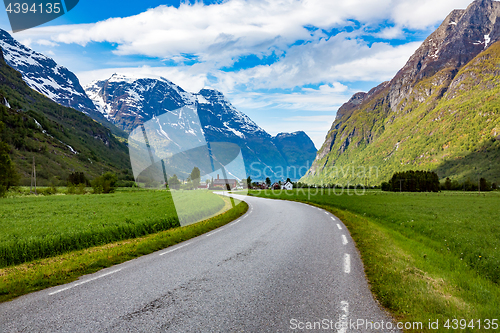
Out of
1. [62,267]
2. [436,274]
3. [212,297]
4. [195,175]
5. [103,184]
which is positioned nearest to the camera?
[212,297]

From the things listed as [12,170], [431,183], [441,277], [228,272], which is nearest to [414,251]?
[441,277]

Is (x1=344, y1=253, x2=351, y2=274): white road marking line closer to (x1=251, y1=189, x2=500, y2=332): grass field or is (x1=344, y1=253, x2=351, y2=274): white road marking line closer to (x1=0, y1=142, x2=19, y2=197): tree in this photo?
(x1=251, y1=189, x2=500, y2=332): grass field

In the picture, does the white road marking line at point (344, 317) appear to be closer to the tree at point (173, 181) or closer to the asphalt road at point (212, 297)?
the asphalt road at point (212, 297)

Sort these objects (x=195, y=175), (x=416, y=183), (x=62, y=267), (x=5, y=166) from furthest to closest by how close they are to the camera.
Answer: (x=416, y=183) < (x=5, y=166) < (x=195, y=175) < (x=62, y=267)

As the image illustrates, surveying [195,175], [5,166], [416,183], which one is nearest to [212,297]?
[195,175]

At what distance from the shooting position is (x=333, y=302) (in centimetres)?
545

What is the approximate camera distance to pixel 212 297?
5727 mm

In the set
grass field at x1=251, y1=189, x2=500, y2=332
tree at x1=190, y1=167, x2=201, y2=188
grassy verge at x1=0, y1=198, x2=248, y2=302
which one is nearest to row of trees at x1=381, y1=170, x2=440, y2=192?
grass field at x1=251, y1=189, x2=500, y2=332

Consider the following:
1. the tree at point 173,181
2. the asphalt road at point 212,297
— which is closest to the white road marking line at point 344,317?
the asphalt road at point 212,297

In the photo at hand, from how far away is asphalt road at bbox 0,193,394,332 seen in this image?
4.66m

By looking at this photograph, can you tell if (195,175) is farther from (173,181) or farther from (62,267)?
(62,267)

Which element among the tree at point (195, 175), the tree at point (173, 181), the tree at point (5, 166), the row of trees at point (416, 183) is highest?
the tree at point (5, 166)

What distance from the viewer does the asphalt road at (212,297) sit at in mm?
4660

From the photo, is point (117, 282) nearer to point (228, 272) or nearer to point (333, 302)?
point (228, 272)
